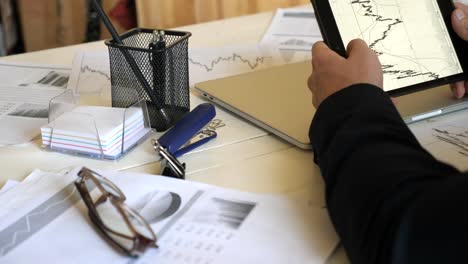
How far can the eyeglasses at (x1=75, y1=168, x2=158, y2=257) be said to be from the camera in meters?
0.53

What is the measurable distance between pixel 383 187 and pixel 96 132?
38cm

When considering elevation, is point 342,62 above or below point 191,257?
above

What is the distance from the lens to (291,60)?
1.06m

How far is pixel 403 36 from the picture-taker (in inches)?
30.7

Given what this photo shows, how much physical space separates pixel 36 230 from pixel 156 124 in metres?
0.27

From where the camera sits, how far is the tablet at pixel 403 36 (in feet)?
2.45

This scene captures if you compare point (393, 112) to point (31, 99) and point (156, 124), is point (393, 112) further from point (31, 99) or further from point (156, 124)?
point (31, 99)

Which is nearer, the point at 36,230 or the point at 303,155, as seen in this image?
the point at 36,230

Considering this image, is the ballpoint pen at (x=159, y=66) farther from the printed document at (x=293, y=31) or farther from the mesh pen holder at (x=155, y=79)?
the printed document at (x=293, y=31)

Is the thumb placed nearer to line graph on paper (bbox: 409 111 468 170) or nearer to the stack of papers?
line graph on paper (bbox: 409 111 468 170)

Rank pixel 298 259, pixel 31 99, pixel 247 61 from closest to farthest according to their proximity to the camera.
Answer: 1. pixel 298 259
2. pixel 31 99
3. pixel 247 61

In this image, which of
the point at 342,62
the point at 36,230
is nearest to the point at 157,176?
the point at 36,230

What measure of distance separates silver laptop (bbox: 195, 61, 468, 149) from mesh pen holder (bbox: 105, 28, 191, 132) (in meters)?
0.08

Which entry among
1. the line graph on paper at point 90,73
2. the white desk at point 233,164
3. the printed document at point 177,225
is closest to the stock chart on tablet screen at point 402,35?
the white desk at point 233,164
